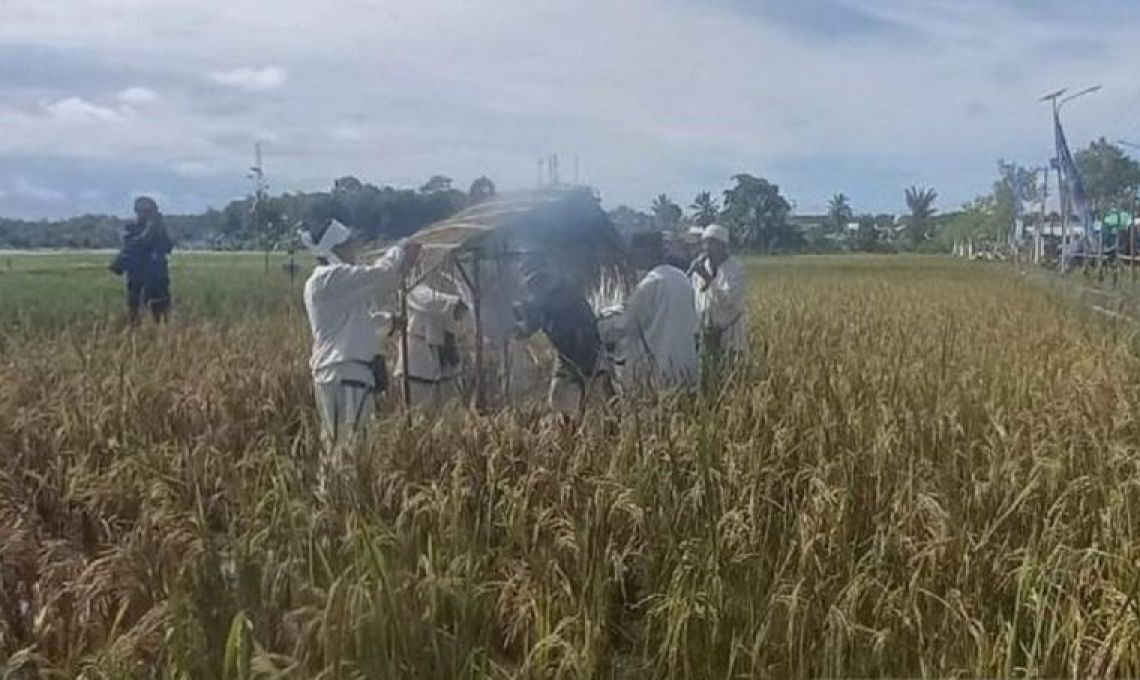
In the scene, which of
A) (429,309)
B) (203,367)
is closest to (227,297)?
(203,367)

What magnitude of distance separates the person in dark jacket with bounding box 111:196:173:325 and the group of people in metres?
3.82

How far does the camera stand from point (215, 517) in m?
3.80

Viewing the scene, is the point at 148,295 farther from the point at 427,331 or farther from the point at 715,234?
the point at 715,234

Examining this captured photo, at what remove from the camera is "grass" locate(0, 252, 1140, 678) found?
284 centimetres

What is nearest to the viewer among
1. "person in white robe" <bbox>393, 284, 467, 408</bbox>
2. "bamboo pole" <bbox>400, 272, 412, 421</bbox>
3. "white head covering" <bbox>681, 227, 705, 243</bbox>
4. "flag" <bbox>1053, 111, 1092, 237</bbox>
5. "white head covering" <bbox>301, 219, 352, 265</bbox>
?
"white head covering" <bbox>301, 219, 352, 265</bbox>

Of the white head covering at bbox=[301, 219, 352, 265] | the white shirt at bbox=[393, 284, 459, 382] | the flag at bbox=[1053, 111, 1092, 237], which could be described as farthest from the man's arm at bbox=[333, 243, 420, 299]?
the flag at bbox=[1053, 111, 1092, 237]

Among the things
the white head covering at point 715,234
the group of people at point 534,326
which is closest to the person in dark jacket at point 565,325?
the group of people at point 534,326

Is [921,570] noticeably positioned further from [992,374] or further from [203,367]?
[203,367]

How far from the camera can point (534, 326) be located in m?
5.71

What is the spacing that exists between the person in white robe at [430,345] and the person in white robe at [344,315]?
510mm

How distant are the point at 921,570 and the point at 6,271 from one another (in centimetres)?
2063

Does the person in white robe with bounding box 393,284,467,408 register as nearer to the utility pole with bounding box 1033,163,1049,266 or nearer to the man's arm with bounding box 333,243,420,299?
the man's arm with bounding box 333,243,420,299

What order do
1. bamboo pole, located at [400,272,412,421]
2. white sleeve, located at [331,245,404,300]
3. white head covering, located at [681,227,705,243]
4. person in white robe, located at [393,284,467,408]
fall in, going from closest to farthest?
white sleeve, located at [331,245,404,300], bamboo pole, located at [400,272,412,421], person in white robe, located at [393,284,467,408], white head covering, located at [681,227,705,243]

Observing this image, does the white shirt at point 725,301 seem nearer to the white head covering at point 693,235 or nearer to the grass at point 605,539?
the white head covering at point 693,235
